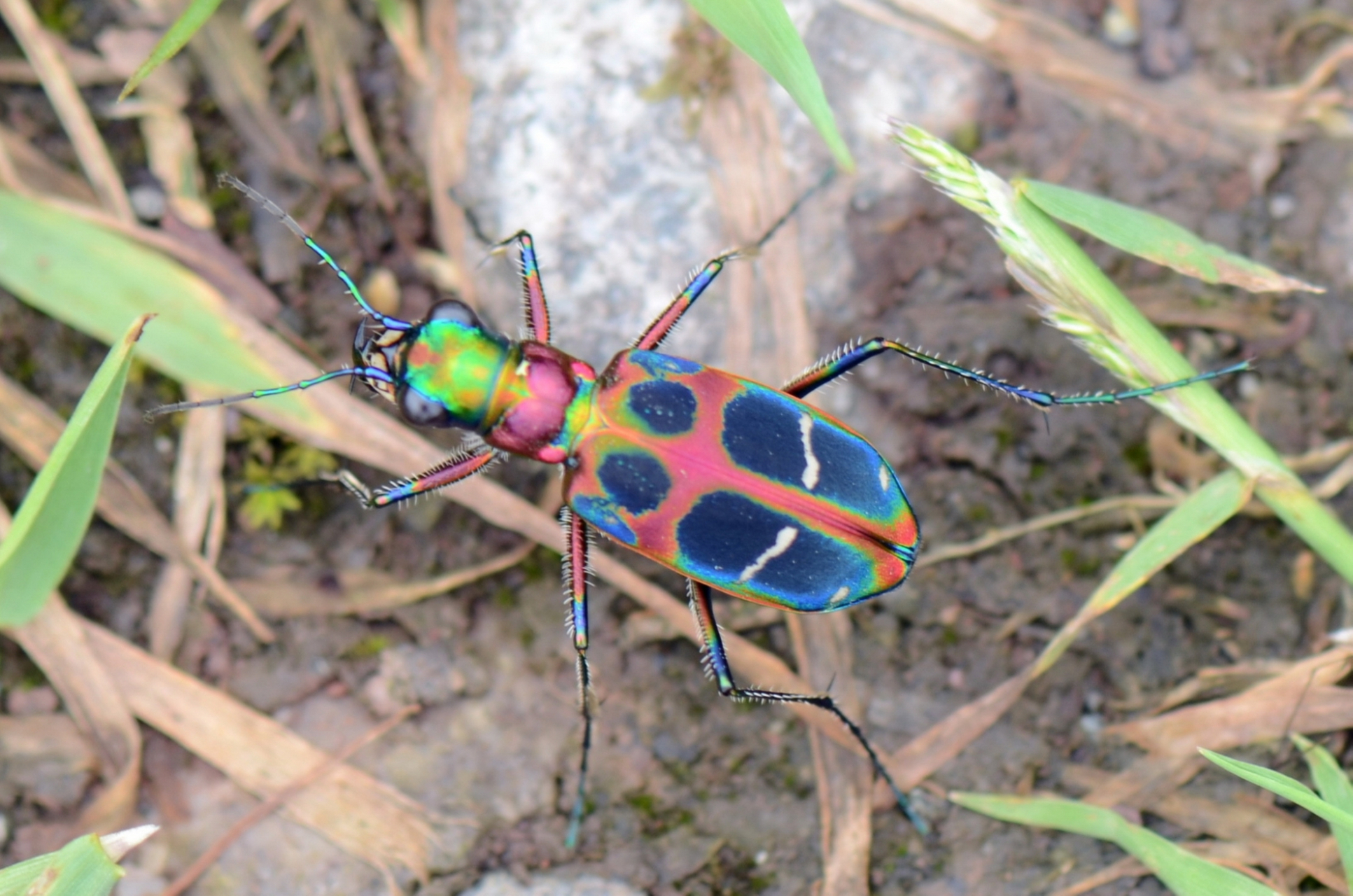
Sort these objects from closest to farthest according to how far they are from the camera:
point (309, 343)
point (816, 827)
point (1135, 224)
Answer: point (1135, 224) → point (816, 827) → point (309, 343)

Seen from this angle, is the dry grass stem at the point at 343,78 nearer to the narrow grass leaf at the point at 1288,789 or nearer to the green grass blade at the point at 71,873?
the green grass blade at the point at 71,873

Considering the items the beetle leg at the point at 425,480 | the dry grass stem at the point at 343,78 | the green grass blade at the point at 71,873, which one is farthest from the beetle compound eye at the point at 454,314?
the green grass blade at the point at 71,873

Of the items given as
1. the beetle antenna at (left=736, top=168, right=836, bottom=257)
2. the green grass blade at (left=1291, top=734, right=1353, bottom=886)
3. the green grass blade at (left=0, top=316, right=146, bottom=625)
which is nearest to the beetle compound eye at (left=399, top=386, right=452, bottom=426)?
the green grass blade at (left=0, top=316, right=146, bottom=625)

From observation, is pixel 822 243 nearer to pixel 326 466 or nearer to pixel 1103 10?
pixel 1103 10

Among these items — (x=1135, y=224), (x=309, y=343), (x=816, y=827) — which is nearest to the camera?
(x=1135, y=224)

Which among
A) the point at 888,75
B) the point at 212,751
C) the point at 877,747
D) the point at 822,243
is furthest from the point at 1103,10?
the point at 212,751

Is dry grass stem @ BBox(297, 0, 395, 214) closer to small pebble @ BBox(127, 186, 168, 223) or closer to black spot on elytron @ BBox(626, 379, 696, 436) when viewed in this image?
small pebble @ BBox(127, 186, 168, 223)

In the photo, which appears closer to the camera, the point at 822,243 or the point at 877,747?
the point at 877,747
